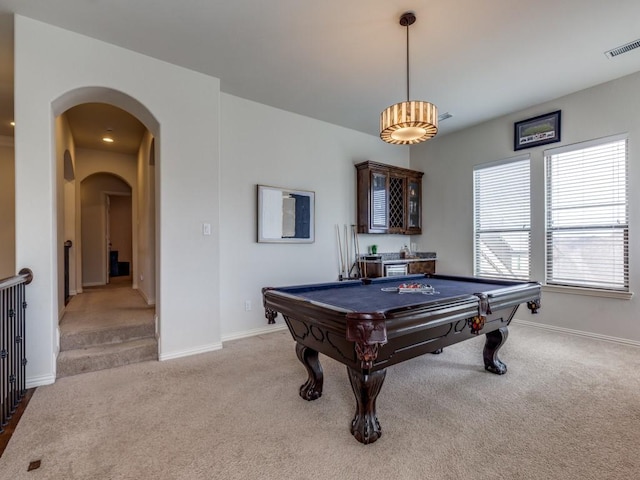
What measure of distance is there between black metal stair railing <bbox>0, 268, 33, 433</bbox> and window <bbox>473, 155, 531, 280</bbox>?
17.7 ft

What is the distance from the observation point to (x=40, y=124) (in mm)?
2660

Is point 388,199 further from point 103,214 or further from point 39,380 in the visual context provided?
point 103,214

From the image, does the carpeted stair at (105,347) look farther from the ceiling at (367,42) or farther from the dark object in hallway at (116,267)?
the dark object in hallway at (116,267)

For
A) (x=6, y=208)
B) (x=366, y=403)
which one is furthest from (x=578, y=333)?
(x=6, y=208)

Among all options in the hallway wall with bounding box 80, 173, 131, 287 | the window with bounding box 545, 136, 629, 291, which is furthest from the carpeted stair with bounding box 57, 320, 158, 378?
the window with bounding box 545, 136, 629, 291

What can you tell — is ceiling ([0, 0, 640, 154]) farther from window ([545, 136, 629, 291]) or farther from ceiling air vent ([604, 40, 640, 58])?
window ([545, 136, 629, 291])

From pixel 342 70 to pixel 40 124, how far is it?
2811mm

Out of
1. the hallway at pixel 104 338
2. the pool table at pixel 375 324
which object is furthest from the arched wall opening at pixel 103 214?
the pool table at pixel 375 324

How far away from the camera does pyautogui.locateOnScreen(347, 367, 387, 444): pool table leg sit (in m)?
1.82

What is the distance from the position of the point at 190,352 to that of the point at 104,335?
87 centimetres

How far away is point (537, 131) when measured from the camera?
4293mm

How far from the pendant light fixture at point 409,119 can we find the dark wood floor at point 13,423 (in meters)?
3.22

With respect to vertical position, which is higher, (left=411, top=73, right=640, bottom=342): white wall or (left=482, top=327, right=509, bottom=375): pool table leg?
(left=411, top=73, right=640, bottom=342): white wall

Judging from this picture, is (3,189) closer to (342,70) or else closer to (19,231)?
(19,231)
